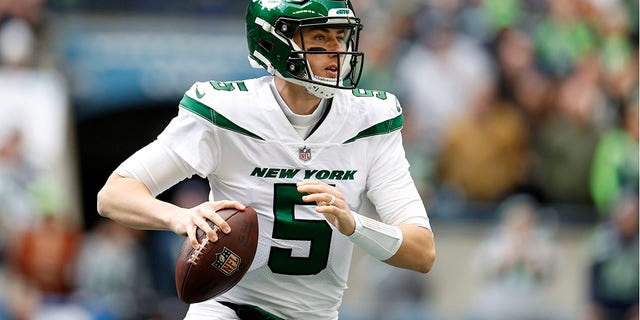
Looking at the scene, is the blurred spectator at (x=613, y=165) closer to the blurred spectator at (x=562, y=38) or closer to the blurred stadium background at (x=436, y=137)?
the blurred stadium background at (x=436, y=137)

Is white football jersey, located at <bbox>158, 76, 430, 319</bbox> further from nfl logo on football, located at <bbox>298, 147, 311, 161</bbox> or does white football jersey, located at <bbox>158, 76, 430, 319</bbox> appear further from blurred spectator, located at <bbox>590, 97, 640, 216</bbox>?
blurred spectator, located at <bbox>590, 97, 640, 216</bbox>

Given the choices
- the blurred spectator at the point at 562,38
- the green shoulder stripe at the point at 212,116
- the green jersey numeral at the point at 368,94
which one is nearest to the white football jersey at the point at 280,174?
the green shoulder stripe at the point at 212,116

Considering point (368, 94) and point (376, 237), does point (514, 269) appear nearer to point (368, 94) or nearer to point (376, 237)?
point (368, 94)

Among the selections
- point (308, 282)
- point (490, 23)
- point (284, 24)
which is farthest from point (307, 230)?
point (490, 23)

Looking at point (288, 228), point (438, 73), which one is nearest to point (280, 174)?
point (288, 228)

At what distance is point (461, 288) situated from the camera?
9766mm

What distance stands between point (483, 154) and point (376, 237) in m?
6.18

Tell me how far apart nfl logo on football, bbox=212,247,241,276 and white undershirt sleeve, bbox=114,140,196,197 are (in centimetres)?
41

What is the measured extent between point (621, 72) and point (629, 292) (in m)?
2.26

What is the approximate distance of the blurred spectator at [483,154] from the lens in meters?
9.97

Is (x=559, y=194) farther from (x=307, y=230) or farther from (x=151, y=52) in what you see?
(x=307, y=230)

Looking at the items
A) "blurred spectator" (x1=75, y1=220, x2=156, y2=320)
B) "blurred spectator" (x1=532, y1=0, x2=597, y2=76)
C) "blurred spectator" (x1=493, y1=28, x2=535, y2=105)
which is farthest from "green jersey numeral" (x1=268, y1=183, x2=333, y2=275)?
"blurred spectator" (x1=532, y1=0, x2=597, y2=76)

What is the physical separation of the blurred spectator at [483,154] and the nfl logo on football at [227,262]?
20.6 feet

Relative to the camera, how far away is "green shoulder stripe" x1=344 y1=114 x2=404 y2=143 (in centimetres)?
422
